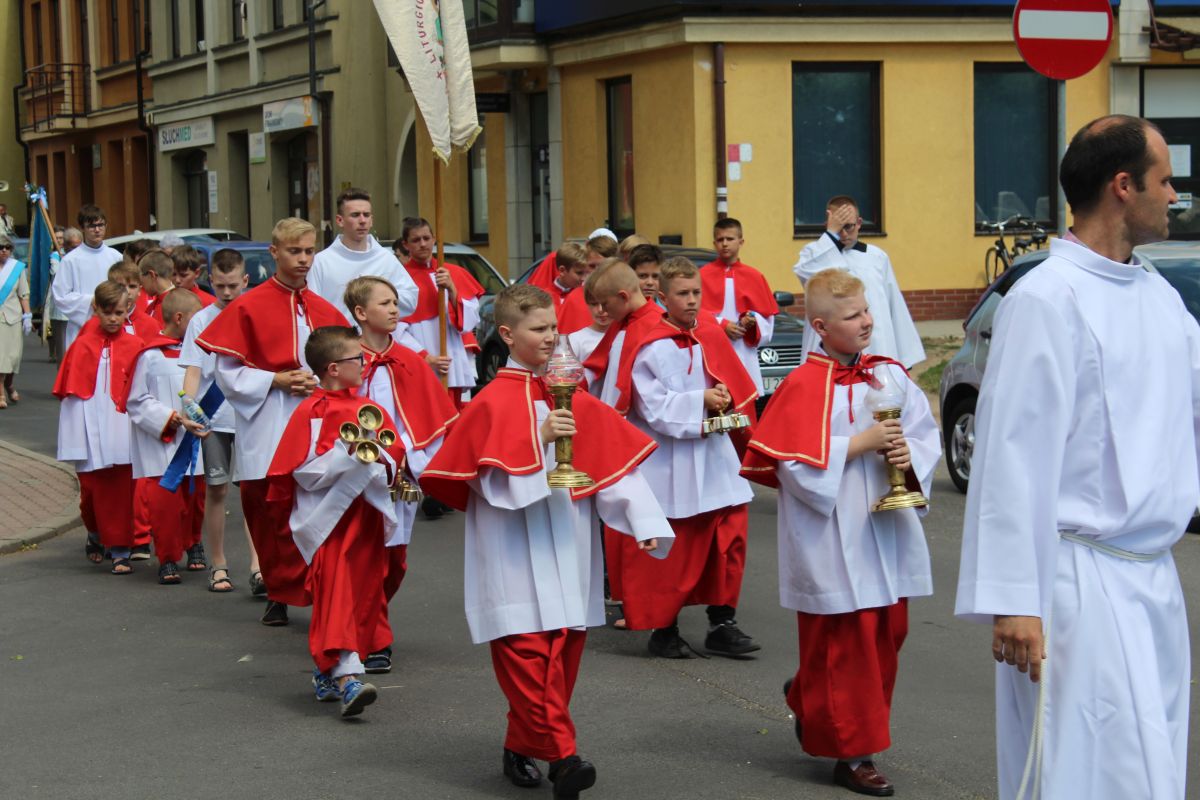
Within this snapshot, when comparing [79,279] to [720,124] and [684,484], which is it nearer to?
[720,124]

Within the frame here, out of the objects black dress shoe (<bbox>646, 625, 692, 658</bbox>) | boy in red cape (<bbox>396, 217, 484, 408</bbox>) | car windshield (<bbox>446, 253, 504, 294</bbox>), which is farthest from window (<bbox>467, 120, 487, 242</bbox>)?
black dress shoe (<bbox>646, 625, 692, 658</bbox>)

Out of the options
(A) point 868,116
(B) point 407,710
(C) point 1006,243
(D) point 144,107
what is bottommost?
(B) point 407,710

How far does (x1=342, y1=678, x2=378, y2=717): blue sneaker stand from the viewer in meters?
7.16

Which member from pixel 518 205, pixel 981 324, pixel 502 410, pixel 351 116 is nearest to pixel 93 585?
pixel 502 410

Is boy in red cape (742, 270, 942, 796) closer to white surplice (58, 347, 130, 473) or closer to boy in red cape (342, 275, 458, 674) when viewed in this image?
boy in red cape (342, 275, 458, 674)

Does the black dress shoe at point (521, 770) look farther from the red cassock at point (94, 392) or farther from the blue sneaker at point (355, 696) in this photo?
the red cassock at point (94, 392)

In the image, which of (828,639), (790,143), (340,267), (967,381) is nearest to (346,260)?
(340,267)

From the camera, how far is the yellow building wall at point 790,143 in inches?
969

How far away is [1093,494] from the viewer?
406cm

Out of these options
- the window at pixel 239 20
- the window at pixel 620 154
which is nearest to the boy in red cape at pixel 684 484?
the window at pixel 620 154

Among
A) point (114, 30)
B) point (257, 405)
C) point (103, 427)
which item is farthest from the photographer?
point (114, 30)

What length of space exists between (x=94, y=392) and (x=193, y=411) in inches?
74.7

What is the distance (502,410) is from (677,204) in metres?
19.0

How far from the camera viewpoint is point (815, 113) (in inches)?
987
